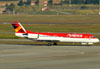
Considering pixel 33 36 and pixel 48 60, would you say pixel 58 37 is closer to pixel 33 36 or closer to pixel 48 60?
pixel 33 36

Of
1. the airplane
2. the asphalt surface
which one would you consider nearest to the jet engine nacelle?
the airplane

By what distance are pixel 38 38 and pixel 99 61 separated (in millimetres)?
25034

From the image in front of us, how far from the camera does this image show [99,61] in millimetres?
48500

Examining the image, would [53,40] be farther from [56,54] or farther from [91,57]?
[91,57]

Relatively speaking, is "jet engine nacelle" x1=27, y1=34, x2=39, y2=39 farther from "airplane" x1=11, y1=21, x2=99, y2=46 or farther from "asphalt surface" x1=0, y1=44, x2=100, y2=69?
"asphalt surface" x1=0, y1=44, x2=100, y2=69

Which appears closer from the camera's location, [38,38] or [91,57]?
[91,57]

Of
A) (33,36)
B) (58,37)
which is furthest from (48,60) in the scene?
(58,37)

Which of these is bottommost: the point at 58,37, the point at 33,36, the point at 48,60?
the point at 58,37

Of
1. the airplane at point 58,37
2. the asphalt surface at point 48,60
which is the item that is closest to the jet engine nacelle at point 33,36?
the airplane at point 58,37

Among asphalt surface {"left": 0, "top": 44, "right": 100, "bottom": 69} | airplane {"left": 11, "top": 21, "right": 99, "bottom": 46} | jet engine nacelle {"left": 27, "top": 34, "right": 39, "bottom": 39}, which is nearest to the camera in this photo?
asphalt surface {"left": 0, "top": 44, "right": 100, "bottom": 69}

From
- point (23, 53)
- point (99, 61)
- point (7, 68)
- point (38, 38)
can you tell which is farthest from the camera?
point (38, 38)

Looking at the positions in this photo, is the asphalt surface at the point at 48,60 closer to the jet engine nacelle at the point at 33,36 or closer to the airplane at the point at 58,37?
the airplane at the point at 58,37

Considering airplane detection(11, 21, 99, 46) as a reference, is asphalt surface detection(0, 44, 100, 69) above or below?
above

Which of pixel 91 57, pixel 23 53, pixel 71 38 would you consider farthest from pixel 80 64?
pixel 71 38
